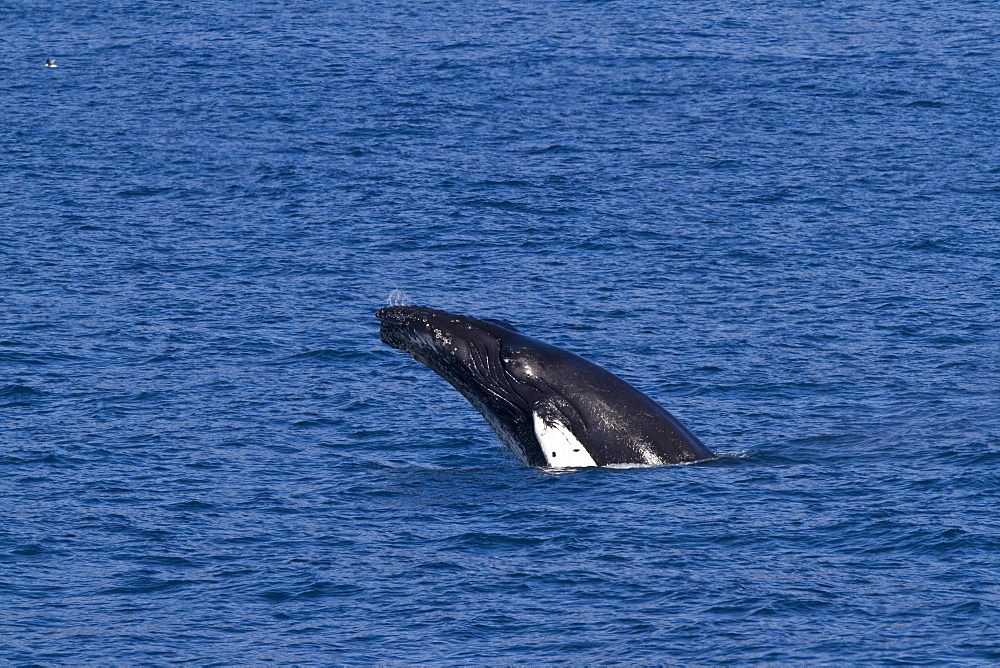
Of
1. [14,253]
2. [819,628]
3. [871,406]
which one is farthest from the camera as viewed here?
[14,253]

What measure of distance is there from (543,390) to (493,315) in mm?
14236

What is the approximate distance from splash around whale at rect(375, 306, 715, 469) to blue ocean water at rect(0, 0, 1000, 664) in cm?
51

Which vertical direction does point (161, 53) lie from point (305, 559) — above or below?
Result: above

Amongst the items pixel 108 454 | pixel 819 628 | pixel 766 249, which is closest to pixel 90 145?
pixel 766 249

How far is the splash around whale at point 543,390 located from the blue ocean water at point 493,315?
1.67ft

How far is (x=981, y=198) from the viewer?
5212 cm

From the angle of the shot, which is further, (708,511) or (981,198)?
(981,198)

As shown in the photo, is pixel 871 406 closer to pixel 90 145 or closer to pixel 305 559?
pixel 305 559

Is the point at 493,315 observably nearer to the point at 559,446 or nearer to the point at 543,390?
the point at 559,446

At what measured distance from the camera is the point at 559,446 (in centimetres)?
2758

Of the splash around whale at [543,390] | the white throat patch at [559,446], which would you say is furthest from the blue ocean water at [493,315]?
the splash around whale at [543,390]

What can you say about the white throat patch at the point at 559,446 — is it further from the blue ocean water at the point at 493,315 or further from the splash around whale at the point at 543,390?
the blue ocean water at the point at 493,315

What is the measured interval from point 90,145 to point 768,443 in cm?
3693

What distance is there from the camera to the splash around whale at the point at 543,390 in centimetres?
2706
